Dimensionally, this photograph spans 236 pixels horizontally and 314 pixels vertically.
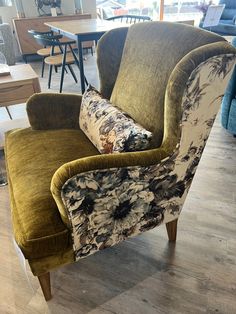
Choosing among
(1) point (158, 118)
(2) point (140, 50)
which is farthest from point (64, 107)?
(1) point (158, 118)

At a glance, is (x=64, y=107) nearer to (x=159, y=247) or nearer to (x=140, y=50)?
(x=140, y=50)

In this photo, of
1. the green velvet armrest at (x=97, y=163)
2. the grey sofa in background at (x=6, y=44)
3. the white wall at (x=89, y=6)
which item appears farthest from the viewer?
the white wall at (x=89, y=6)

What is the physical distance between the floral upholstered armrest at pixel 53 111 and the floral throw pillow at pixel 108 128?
0.37ft

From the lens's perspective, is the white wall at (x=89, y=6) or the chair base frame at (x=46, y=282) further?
the white wall at (x=89, y=6)

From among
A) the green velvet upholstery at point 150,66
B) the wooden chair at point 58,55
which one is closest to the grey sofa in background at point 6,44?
the wooden chair at point 58,55

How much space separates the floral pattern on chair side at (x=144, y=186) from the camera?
86 cm

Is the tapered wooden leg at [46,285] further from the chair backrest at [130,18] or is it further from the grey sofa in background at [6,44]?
the chair backrest at [130,18]

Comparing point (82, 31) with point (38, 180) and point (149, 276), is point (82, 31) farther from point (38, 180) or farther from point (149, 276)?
point (149, 276)

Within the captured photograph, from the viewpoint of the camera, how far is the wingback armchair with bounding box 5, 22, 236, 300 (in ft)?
2.80

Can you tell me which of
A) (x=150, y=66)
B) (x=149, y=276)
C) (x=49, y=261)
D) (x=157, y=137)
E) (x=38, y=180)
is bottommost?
(x=149, y=276)

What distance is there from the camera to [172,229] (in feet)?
4.15

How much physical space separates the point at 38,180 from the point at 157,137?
1.60 feet

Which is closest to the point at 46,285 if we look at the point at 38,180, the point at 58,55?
the point at 38,180

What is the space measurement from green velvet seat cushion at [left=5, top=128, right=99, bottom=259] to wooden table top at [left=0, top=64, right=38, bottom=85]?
1.43 feet
